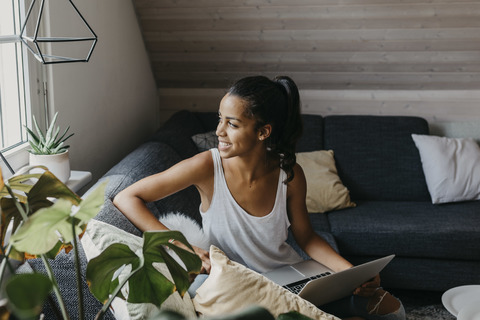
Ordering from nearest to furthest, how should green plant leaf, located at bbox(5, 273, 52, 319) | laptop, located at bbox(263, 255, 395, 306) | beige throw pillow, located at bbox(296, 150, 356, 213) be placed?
1. green plant leaf, located at bbox(5, 273, 52, 319)
2. laptop, located at bbox(263, 255, 395, 306)
3. beige throw pillow, located at bbox(296, 150, 356, 213)

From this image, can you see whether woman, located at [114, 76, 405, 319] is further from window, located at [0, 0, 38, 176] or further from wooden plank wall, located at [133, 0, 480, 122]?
wooden plank wall, located at [133, 0, 480, 122]

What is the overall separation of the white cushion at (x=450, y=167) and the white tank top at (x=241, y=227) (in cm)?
153

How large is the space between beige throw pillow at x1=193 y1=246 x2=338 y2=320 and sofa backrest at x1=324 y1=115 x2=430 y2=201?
82.2 inches

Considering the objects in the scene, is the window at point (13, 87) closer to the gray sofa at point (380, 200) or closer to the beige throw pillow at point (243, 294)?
the gray sofa at point (380, 200)

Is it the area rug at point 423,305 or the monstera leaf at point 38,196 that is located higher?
the monstera leaf at point 38,196

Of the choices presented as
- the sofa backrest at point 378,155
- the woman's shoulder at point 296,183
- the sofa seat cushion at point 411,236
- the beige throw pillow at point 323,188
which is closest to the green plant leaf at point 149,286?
the woman's shoulder at point 296,183

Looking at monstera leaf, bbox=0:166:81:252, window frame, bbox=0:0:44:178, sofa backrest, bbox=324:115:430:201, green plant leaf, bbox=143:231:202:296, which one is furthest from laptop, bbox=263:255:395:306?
sofa backrest, bbox=324:115:430:201

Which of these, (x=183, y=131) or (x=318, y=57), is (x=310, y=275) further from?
(x=318, y=57)

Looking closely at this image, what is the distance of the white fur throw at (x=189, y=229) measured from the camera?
1834 millimetres

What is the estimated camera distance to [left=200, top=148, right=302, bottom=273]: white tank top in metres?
Result: 1.91

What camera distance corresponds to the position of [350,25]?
3312 millimetres

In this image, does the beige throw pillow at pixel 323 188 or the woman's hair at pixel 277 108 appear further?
the beige throw pillow at pixel 323 188

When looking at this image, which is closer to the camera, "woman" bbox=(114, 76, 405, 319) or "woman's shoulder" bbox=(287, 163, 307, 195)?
"woman" bbox=(114, 76, 405, 319)

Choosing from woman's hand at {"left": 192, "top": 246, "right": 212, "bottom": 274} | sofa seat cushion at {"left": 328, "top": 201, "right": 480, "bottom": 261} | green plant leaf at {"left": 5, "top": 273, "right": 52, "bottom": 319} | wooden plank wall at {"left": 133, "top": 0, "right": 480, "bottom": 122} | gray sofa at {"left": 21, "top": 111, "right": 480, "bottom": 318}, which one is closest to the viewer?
green plant leaf at {"left": 5, "top": 273, "right": 52, "bottom": 319}
